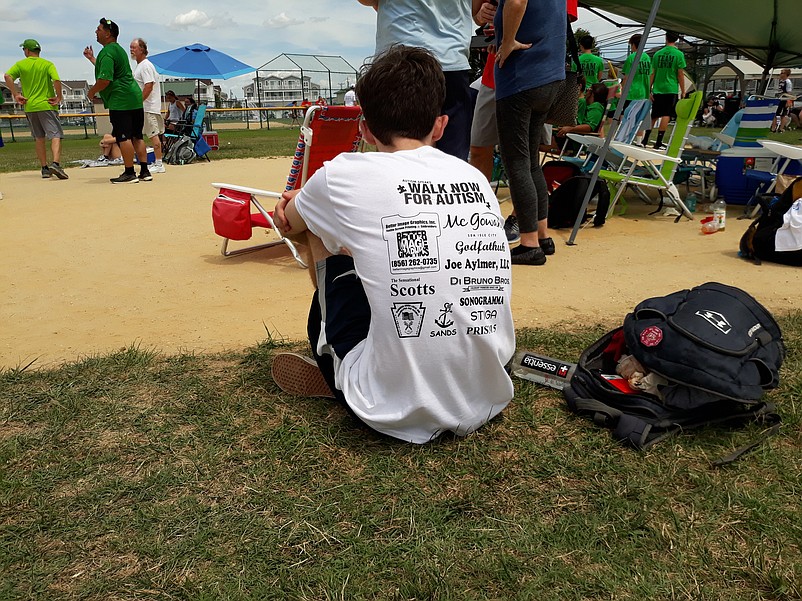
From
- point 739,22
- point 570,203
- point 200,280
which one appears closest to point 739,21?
point 739,22

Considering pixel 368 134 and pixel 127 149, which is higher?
pixel 368 134

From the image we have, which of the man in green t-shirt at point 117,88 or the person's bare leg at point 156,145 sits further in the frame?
the person's bare leg at point 156,145

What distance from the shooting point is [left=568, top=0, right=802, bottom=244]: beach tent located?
824 cm

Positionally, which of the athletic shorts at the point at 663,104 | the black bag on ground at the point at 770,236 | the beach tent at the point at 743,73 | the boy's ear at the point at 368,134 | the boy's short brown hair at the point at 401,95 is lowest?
the black bag on ground at the point at 770,236

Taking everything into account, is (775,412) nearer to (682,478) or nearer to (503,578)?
(682,478)

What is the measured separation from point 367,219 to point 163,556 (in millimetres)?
1063

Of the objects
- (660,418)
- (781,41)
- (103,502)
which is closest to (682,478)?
(660,418)

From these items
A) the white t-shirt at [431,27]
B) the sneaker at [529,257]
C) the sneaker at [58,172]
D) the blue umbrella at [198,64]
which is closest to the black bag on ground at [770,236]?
the sneaker at [529,257]

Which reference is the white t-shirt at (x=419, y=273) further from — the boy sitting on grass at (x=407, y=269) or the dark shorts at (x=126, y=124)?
the dark shorts at (x=126, y=124)

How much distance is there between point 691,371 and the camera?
210cm

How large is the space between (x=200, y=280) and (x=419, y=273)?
241 cm

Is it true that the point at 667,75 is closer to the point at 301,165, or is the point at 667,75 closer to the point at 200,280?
the point at 301,165

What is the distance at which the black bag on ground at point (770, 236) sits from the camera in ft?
13.9

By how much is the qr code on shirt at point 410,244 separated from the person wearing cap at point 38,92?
8.65 meters
